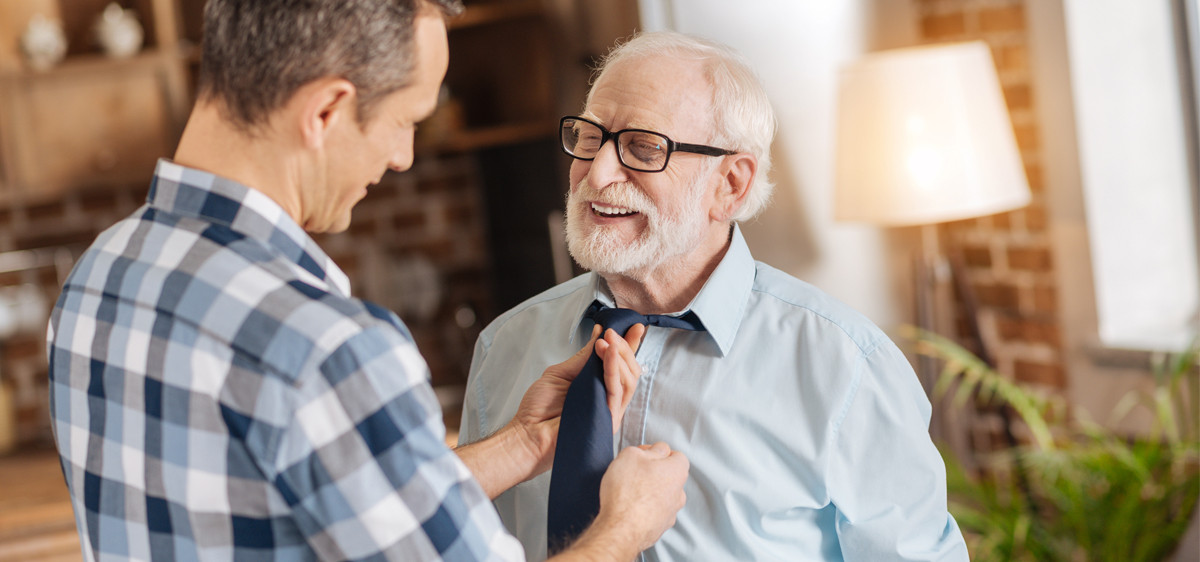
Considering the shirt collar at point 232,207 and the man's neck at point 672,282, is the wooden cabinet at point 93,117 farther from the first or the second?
the shirt collar at point 232,207

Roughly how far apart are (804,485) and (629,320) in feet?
0.97

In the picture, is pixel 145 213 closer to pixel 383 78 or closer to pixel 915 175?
pixel 383 78

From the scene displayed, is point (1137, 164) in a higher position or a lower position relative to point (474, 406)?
higher

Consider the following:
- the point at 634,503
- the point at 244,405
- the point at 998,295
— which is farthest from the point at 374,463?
the point at 998,295

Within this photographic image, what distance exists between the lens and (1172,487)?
2160 millimetres

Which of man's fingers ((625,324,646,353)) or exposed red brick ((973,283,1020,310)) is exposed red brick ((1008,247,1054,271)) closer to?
exposed red brick ((973,283,1020,310))

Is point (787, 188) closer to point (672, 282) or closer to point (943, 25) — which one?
point (943, 25)

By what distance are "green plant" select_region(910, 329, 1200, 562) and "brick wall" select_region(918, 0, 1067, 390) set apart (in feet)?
0.75

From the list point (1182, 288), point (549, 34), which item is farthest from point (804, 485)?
point (549, 34)

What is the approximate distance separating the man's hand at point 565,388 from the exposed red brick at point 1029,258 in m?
1.65

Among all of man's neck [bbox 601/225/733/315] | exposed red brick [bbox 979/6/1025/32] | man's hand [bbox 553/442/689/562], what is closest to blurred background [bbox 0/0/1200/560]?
exposed red brick [bbox 979/6/1025/32]

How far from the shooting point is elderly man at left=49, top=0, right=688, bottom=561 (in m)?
0.78

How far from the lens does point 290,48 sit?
2.70 ft

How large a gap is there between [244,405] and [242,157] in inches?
8.6
